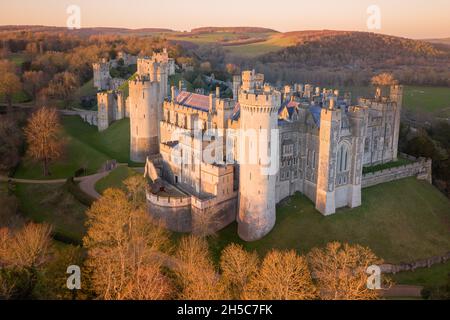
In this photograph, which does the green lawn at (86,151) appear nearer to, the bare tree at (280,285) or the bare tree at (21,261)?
the bare tree at (21,261)

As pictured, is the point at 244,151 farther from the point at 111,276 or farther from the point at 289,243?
the point at 111,276

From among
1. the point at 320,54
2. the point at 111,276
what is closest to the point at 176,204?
the point at 111,276

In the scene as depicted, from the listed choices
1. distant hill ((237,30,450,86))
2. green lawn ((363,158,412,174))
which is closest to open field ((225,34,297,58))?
distant hill ((237,30,450,86))

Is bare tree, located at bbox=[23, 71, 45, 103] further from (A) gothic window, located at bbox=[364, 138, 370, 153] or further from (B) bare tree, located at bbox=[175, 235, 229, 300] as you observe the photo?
(B) bare tree, located at bbox=[175, 235, 229, 300]

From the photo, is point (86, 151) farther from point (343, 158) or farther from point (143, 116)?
point (343, 158)

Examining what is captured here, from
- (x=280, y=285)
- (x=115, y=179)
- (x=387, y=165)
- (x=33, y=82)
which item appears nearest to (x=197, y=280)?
(x=280, y=285)
